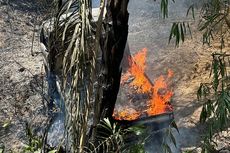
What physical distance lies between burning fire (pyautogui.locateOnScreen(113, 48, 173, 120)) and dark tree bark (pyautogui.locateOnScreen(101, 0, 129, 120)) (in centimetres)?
204

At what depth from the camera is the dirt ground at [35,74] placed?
20.9 feet

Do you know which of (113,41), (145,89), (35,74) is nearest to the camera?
(113,41)

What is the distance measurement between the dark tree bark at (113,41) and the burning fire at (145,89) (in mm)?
2038

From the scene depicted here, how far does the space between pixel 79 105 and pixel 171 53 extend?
6317mm

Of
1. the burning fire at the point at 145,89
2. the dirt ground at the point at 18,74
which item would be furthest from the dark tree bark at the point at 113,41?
the burning fire at the point at 145,89

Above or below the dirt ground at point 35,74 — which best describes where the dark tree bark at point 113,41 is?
above

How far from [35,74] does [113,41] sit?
4.13 metres

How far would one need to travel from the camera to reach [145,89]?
6.97 metres

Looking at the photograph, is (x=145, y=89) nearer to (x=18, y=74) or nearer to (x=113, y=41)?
(x=18, y=74)

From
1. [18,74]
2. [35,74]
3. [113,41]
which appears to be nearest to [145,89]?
[35,74]

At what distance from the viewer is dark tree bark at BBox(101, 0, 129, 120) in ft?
13.1

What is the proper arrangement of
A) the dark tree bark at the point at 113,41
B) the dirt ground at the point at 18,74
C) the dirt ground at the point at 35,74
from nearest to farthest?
the dark tree bark at the point at 113,41
the dirt ground at the point at 35,74
the dirt ground at the point at 18,74

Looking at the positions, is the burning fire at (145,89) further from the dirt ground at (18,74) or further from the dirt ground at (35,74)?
the dirt ground at (18,74)

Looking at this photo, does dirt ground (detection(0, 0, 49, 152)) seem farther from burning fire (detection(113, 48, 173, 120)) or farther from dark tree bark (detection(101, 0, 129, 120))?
burning fire (detection(113, 48, 173, 120))
